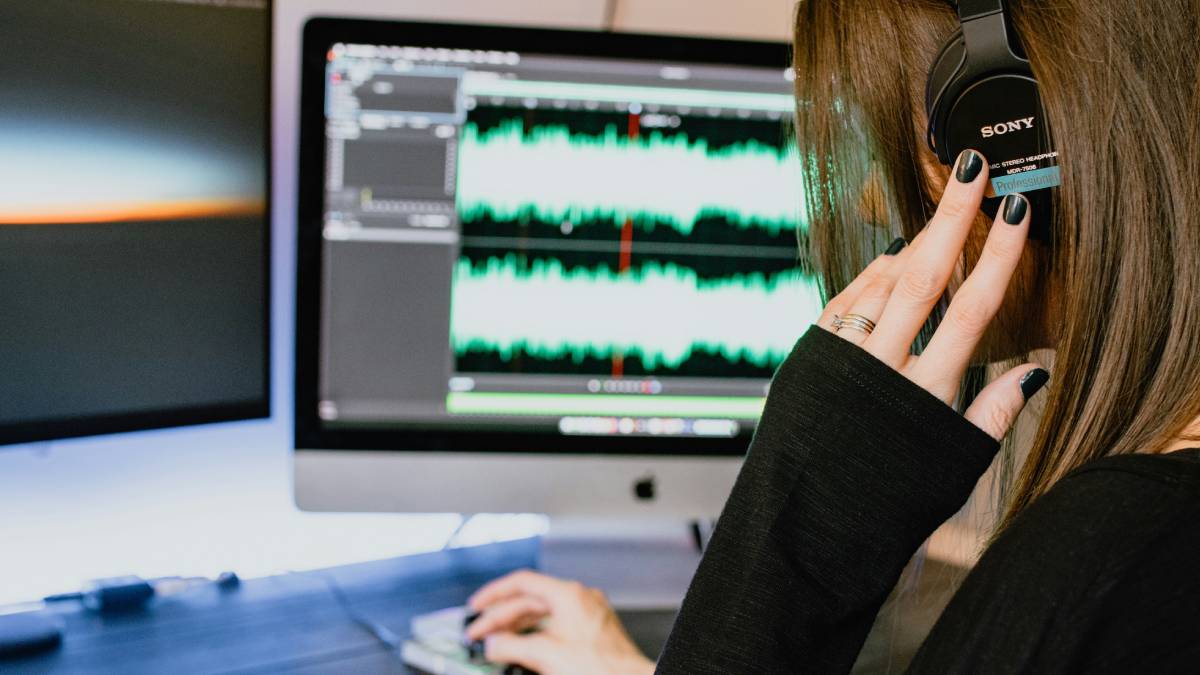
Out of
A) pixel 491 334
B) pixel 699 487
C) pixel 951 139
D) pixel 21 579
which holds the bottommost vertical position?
pixel 21 579

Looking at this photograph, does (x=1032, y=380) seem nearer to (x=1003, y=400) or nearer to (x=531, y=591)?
(x=1003, y=400)

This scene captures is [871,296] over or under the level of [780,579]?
over

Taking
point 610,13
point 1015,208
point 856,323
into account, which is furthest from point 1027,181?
point 610,13

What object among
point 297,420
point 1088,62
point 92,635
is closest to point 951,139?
point 1088,62

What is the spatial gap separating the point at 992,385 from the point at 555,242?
20.2 inches

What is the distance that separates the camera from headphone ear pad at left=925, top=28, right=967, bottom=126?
592mm

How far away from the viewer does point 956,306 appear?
62 cm

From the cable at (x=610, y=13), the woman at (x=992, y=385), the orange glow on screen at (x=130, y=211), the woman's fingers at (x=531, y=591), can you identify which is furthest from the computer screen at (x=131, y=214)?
the woman at (x=992, y=385)

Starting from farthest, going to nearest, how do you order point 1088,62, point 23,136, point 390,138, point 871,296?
point 390,138
point 23,136
point 871,296
point 1088,62

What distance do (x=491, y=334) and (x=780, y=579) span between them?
0.50 metres

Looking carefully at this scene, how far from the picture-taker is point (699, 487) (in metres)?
1.09

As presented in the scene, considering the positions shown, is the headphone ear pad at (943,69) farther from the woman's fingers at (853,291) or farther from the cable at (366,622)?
the cable at (366,622)

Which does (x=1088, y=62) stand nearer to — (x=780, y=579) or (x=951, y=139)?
(x=951, y=139)

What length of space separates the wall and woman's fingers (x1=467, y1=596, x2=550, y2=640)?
1.13 ft
